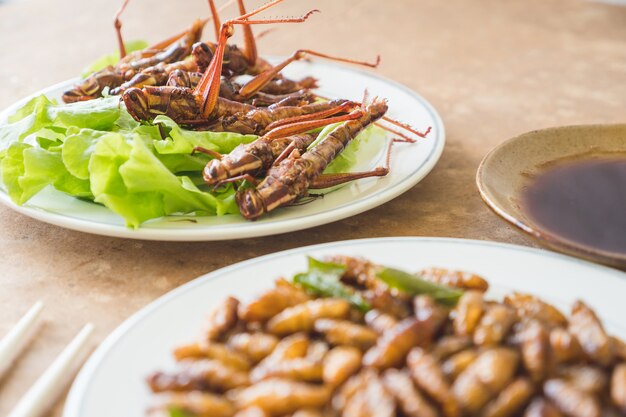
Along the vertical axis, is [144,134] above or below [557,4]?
above

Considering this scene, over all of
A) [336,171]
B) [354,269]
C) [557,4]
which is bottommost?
[557,4]

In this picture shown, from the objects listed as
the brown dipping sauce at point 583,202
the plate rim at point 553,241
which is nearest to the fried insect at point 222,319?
the plate rim at point 553,241

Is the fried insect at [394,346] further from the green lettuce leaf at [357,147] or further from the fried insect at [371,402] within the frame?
the green lettuce leaf at [357,147]

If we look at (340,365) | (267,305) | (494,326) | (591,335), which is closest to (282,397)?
(340,365)

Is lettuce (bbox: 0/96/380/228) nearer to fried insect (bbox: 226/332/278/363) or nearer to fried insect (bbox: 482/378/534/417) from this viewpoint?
fried insect (bbox: 226/332/278/363)

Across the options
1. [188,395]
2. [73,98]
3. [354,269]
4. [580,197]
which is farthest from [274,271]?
[73,98]

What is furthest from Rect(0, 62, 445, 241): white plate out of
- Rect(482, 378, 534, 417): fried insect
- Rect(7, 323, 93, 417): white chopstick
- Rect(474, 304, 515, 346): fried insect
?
Rect(482, 378, 534, 417): fried insect

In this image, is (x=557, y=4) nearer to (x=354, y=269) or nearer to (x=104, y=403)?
(x=354, y=269)
